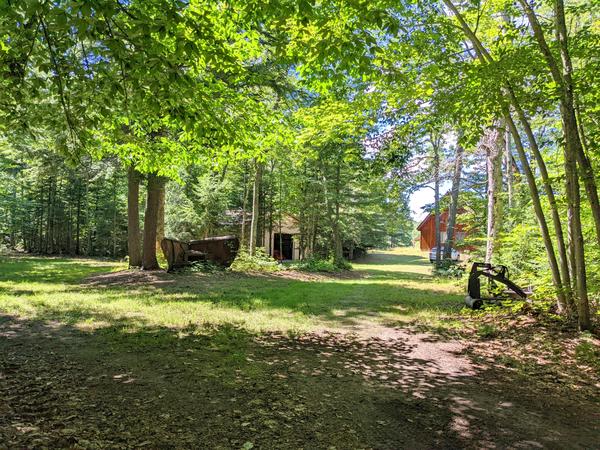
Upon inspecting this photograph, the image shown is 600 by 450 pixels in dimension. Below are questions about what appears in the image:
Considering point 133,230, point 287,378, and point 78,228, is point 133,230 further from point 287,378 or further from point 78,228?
point 78,228

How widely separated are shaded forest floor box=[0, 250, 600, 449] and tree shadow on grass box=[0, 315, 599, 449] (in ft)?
0.05

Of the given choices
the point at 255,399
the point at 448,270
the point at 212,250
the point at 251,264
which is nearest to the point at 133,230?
the point at 212,250

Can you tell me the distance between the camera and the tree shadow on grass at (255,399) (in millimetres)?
2918

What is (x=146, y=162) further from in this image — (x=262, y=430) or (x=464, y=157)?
(x=464, y=157)

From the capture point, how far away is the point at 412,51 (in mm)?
6750

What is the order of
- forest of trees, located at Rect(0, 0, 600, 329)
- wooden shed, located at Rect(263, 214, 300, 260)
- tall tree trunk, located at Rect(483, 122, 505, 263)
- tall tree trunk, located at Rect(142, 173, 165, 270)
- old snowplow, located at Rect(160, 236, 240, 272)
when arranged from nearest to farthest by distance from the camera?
forest of trees, located at Rect(0, 0, 600, 329) < tall tree trunk, located at Rect(483, 122, 505, 263) < tall tree trunk, located at Rect(142, 173, 165, 270) < old snowplow, located at Rect(160, 236, 240, 272) < wooden shed, located at Rect(263, 214, 300, 260)

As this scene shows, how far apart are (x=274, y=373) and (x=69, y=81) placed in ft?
14.2

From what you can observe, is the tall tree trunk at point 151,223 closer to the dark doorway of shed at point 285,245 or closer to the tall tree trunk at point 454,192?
the tall tree trunk at point 454,192

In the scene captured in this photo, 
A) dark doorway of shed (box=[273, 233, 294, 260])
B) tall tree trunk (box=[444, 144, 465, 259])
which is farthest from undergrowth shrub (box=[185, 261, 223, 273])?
dark doorway of shed (box=[273, 233, 294, 260])

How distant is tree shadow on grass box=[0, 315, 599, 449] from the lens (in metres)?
2.92

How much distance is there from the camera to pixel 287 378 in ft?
13.8

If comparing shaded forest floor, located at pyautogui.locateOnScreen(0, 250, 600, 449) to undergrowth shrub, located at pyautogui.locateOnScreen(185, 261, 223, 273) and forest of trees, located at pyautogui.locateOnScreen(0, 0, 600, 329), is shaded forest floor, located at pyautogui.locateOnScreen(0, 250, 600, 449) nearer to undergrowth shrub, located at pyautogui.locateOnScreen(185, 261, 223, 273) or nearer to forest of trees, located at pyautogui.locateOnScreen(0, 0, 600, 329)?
forest of trees, located at pyautogui.locateOnScreen(0, 0, 600, 329)

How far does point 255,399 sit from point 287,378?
682 millimetres

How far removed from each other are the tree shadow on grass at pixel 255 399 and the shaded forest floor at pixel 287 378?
0.05ft
